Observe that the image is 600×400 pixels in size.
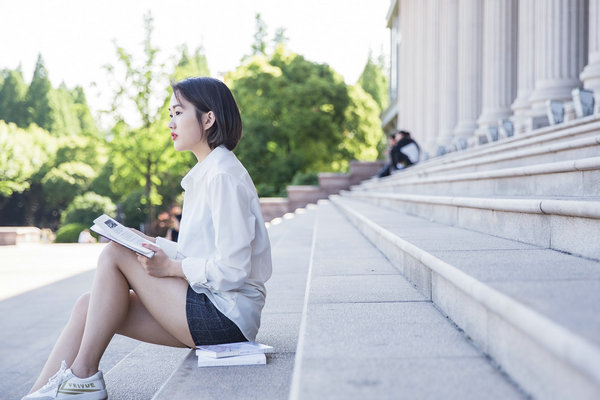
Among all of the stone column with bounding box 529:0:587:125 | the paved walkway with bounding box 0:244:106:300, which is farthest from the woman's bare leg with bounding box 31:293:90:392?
the stone column with bounding box 529:0:587:125

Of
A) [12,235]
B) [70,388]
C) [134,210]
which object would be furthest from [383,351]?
[134,210]

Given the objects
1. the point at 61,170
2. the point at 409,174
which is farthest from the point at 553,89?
the point at 61,170

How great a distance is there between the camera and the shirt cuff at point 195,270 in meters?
3.05

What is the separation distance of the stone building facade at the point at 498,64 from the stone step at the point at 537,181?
2291 millimetres

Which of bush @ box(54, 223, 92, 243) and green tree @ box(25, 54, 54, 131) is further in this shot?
green tree @ box(25, 54, 54, 131)

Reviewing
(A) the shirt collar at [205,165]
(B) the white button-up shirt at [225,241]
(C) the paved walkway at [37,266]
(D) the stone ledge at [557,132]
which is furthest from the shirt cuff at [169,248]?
(C) the paved walkway at [37,266]

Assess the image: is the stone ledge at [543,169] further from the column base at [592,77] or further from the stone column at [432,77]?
the stone column at [432,77]

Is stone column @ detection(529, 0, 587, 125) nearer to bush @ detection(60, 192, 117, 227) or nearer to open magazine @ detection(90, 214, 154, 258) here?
open magazine @ detection(90, 214, 154, 258)

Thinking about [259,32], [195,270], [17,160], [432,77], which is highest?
[259,32]

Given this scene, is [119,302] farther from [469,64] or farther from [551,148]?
[469,64]

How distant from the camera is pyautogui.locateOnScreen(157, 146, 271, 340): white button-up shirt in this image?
299cm

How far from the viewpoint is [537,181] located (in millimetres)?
5102

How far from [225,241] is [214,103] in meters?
0.76

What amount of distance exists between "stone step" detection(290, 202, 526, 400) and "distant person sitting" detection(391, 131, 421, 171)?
13681 mm
